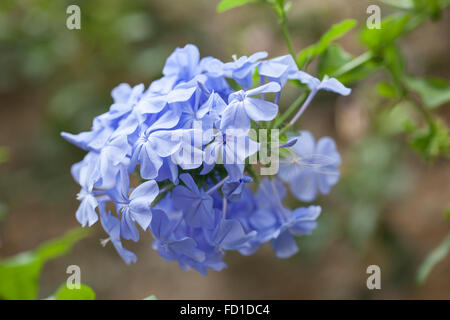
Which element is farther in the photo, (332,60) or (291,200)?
(291,200)

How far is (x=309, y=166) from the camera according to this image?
625 mm

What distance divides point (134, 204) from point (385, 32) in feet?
→ 1.59

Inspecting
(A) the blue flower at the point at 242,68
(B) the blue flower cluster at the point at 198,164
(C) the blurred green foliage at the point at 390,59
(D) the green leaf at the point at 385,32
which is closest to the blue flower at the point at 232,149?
(B) the blue flower cluster at the point at 198,164

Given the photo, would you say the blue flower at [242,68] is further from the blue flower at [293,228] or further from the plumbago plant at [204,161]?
the blue flower at [293,228]

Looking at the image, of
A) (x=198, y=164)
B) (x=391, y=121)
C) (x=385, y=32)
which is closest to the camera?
(x=198, y=164)

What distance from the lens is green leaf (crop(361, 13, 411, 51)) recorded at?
2.39 ft

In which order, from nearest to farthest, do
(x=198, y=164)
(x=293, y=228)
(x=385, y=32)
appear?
(x=198, y=164)
(x=293, y=228)
(x=385, y=32)

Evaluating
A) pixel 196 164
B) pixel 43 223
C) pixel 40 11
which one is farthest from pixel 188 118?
pixel 43 223

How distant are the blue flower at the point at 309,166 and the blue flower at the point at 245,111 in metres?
0.11

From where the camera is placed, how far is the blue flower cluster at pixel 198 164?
504mm

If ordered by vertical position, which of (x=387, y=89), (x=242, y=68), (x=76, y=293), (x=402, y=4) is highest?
(x=402, y=4)

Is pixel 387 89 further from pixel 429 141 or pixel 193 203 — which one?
pixel 193 203

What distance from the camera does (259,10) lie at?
161 cm

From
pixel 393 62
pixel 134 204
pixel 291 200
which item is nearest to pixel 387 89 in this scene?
pixel 393 62
